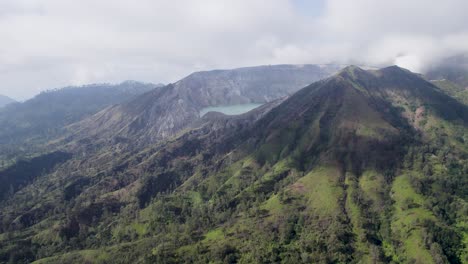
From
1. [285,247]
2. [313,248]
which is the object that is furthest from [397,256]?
[285,247]

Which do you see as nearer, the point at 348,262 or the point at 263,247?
the point at 348,262

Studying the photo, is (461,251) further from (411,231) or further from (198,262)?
(198,262)

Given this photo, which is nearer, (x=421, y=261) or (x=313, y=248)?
(x=421, y=261)

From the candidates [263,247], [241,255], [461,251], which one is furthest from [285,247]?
[461,251]

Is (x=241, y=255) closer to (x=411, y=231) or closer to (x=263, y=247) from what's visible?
(x=263, y=247)

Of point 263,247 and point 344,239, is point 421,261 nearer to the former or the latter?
point 344,239

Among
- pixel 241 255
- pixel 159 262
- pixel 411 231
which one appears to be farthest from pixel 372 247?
pixel 159 262

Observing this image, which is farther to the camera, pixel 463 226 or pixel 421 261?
pixel 463 226
